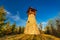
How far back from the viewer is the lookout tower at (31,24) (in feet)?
73.6

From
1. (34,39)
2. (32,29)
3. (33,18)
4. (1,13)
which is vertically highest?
(1,13)

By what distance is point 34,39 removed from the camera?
17.5 meters

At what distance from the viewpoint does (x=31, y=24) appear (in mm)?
23156

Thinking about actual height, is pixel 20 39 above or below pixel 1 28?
below

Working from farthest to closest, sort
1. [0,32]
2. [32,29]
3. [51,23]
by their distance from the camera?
[51,23] < [0,32] < [32,29]

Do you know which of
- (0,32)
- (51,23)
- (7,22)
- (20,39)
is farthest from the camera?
(51,23)

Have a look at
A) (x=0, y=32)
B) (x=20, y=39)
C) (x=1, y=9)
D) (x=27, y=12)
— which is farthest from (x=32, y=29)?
(x=1, y=9)

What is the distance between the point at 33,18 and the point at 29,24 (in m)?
1.48

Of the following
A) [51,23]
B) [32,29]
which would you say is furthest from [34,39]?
[51,23]

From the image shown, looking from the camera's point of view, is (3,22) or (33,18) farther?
(3,22)

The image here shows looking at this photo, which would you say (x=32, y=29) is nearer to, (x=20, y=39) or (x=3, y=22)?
(x=20, y=39)

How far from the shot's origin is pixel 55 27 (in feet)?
182

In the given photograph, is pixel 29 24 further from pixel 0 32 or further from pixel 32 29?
pixel 0 32

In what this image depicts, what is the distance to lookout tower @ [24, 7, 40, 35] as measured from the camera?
2244 centimetres
